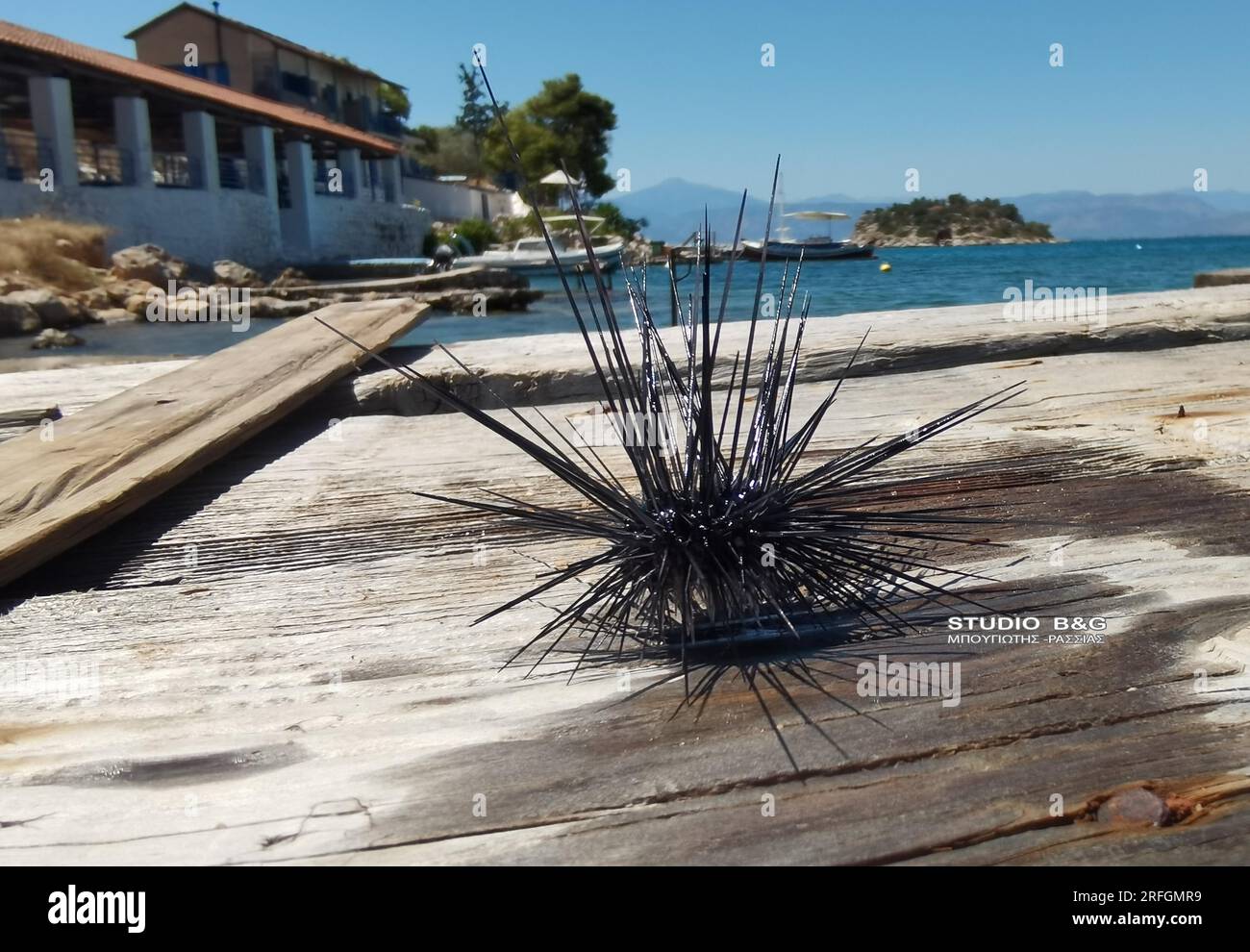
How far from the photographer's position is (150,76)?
24.6 meters

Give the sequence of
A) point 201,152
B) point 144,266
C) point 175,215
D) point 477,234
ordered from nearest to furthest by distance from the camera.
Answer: point 144,266, point 175,215, point 201,152, point 477,234

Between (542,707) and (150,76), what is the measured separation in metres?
28.1

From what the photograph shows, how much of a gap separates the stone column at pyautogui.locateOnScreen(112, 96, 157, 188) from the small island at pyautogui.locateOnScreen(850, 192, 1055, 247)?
46.5 meters

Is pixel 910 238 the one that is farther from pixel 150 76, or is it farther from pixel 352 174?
pixel 150 76

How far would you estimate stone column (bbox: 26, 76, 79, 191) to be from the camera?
2184 centimetres

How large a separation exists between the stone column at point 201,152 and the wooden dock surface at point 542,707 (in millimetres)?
27484

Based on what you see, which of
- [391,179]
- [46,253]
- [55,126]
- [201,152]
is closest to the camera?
[46,253]

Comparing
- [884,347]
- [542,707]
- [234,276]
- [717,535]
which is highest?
[234,276]

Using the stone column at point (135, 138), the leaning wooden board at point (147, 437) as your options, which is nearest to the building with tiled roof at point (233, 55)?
the stone column at point (135, 138)

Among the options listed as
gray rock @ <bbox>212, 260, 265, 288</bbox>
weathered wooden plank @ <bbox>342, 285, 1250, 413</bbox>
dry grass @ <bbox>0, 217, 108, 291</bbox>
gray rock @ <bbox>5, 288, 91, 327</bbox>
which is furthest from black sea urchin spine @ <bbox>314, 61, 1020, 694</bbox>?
gray rock @ <bbox>212, 260, 265, 288</bbox>

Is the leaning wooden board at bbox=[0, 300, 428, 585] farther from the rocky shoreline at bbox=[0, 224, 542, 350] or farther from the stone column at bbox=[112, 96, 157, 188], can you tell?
the stone column at bbox=[112, 96, 157, 188]

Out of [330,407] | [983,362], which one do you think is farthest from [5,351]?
[983,362]

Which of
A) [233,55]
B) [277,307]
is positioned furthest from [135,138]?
[233,55]
